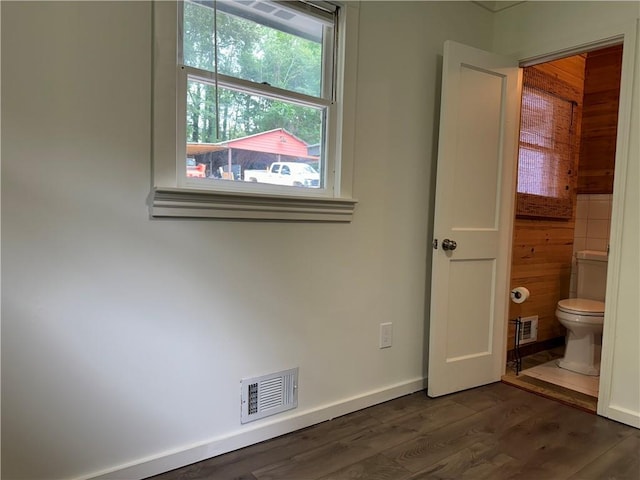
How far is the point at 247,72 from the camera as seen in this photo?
180 cm

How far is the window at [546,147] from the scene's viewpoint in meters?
3.03

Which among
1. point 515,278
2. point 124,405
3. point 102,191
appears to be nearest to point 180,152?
point 102,191

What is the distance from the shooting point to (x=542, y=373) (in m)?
2.82

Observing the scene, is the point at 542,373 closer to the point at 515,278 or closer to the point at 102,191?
the point at 515,278

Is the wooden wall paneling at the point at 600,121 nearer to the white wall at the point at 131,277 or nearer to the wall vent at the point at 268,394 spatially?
the white wall at the point at 131,277

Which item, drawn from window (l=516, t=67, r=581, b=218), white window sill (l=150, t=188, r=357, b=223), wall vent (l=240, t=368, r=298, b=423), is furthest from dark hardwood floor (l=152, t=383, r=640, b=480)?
window (l=516, t=67, r=581, b=218)

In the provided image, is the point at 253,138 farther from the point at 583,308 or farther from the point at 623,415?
the point at 583,308

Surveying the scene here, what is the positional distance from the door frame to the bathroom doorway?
701 millimetres

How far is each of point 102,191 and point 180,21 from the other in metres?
0.71

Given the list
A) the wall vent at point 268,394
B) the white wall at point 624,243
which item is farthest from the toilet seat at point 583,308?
the wall vent at point 268,394

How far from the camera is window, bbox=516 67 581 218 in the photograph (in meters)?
3.03

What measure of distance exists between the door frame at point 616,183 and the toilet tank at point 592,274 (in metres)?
1.23

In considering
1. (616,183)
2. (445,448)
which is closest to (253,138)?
(445,448)

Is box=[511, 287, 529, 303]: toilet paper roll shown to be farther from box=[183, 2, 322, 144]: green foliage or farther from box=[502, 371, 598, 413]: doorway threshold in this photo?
box=[183, 2, 322, 144]: green foliage
